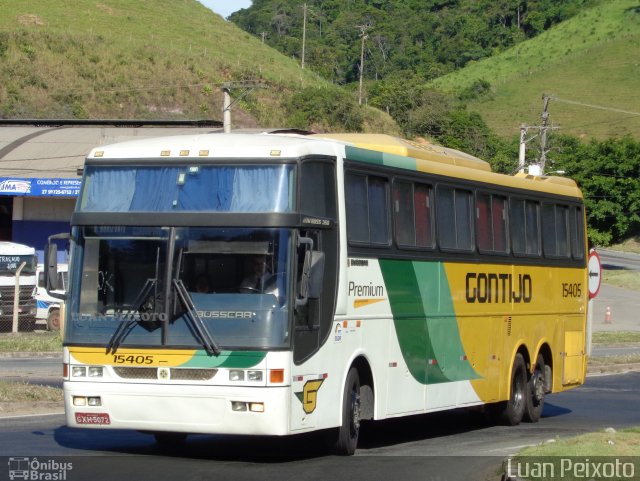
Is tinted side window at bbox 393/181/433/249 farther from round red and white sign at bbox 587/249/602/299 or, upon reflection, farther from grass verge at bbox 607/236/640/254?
grass verge at bbox 607/236/640/254

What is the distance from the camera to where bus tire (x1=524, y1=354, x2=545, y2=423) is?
1788cm

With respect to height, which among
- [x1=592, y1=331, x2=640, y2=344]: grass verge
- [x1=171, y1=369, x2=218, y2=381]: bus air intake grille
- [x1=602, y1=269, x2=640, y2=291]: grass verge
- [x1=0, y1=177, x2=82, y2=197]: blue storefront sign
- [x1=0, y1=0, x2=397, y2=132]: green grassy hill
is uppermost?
[x1=0, y1=0, x2=397, y2=132]: green grassy hill

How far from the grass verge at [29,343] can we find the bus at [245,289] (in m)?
15.9

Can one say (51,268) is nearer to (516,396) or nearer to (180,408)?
(180,408)

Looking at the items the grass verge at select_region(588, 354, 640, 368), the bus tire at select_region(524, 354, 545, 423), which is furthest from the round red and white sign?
the grass verge at select_region(588, 354, 640, 368)

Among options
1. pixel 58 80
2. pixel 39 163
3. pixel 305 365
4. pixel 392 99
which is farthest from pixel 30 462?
pixel 392 99

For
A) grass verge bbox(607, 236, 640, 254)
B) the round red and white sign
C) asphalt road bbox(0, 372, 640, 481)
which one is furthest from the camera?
grass verge bbox(607, 236, 640, 254)

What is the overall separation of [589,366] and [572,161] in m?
53.9

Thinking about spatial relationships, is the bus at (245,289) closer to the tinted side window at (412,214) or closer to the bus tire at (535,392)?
the tinted side window at (412,214)

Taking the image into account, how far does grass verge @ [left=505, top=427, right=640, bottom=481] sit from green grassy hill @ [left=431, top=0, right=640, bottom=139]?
336ft

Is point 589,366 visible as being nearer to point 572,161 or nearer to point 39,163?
point 39,163

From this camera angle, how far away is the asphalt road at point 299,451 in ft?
37.3

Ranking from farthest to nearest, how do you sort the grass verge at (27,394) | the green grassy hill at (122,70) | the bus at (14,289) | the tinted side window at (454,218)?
the green grassy hill at (122,70) → the bus at (14,289) → the grass verge at (27,394) → the tinted side window at (454,218)

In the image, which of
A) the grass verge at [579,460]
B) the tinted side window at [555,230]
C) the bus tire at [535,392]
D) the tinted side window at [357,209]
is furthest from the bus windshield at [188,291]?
the tinted side window at [555,230]
